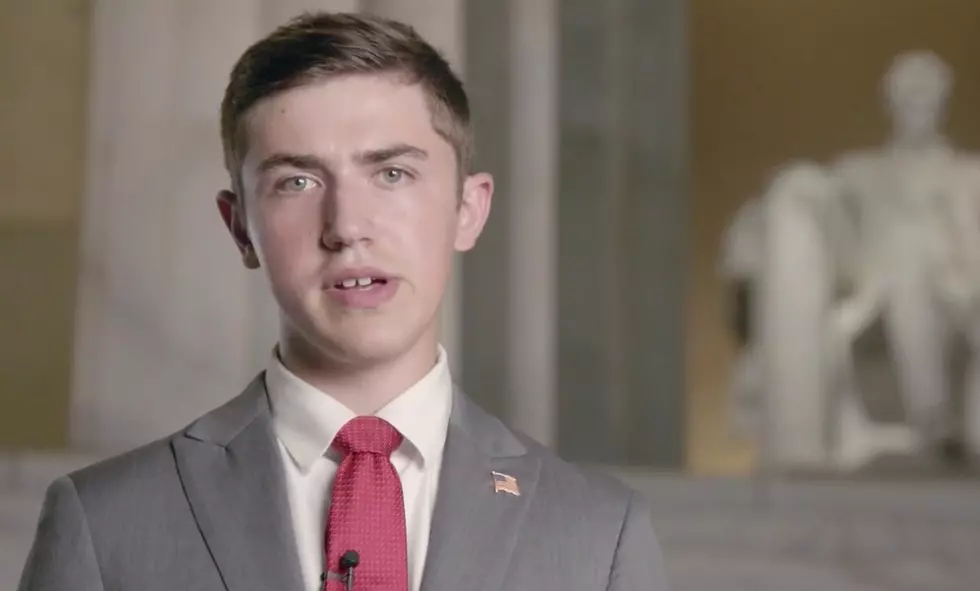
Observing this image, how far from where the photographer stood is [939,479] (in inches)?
68.3

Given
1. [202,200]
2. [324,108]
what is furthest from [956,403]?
[324,108]

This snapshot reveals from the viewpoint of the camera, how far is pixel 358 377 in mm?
950

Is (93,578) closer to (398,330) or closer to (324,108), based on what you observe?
(398,330)

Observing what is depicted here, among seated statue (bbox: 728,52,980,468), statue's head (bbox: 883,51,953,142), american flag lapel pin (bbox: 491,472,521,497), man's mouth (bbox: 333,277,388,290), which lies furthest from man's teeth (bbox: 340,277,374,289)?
statue's head (bbox: 883,51,953,142)

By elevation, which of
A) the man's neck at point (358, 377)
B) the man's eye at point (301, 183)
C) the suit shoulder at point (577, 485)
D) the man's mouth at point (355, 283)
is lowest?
the suit shoulder at point (577, 485)

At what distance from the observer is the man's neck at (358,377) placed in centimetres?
95

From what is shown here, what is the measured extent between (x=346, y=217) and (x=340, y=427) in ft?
0.56

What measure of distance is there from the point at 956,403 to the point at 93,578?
5.32ft

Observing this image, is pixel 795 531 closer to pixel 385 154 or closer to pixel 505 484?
pixel 505 484

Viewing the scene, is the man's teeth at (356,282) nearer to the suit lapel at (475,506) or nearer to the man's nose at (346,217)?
the man's nose at (346,217)

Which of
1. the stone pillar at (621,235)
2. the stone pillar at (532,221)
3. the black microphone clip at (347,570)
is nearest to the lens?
the black microphone clip at (347,570)

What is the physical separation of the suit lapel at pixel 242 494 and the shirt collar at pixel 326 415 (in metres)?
0.02

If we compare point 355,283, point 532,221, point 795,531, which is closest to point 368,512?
point 355,283

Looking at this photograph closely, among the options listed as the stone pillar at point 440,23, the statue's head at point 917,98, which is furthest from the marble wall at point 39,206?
the statue's head at point 917,98
